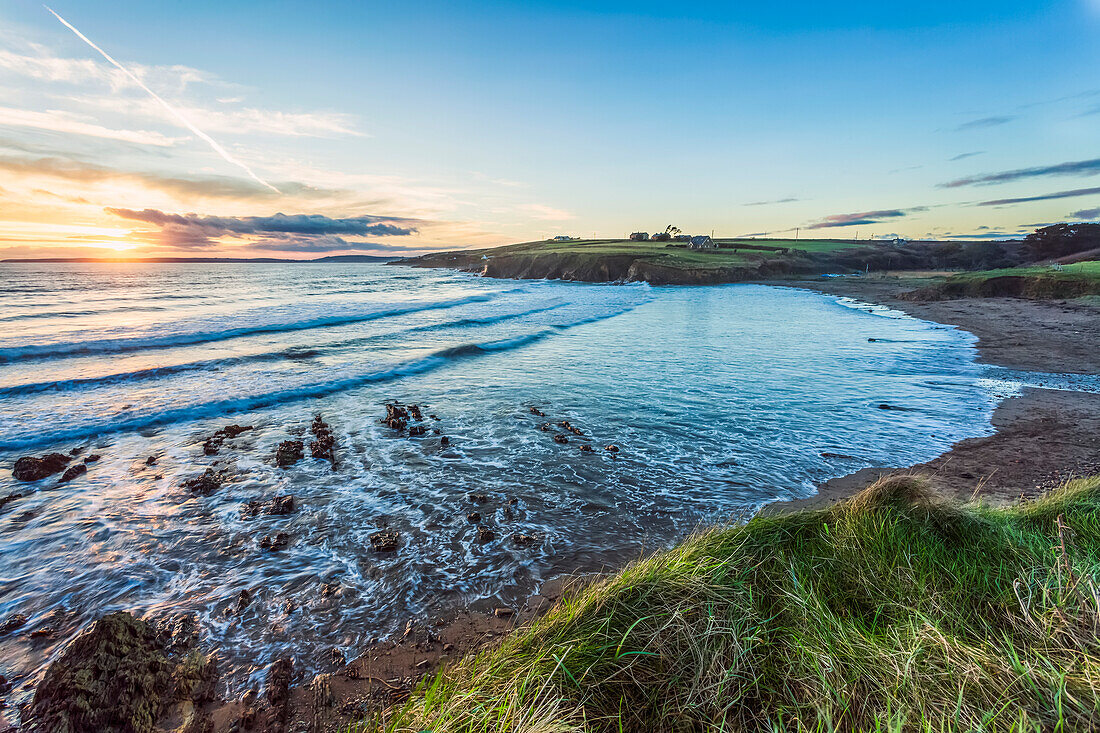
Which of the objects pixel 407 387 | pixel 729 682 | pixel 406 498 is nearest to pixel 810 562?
pixel 729 682

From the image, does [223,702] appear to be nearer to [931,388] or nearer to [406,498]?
[406,498]

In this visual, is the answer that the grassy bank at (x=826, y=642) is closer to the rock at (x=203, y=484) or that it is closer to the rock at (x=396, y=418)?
the rock at (x=203, y=484)

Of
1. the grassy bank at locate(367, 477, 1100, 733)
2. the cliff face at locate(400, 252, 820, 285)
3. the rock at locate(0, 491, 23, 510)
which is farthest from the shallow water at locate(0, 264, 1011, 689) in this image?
the cliff face at locate(400, 252, 820, 285)

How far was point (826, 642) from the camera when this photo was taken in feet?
9.25

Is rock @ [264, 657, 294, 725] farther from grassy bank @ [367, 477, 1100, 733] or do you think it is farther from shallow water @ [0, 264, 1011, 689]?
grassy bank @ [367, 477, 1100, 733]

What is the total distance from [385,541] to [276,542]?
156 centimetres

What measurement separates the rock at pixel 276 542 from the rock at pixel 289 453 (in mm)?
2655

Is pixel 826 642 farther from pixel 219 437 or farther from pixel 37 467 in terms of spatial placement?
pixel 37 467

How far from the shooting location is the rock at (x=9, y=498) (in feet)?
24.1

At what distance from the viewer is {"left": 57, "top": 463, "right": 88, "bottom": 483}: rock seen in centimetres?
812

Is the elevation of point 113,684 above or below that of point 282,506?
above

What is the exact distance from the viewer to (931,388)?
13.4 metres

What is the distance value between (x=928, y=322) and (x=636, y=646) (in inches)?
1310

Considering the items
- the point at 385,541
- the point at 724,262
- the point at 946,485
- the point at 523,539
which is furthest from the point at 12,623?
the point at 724,262
